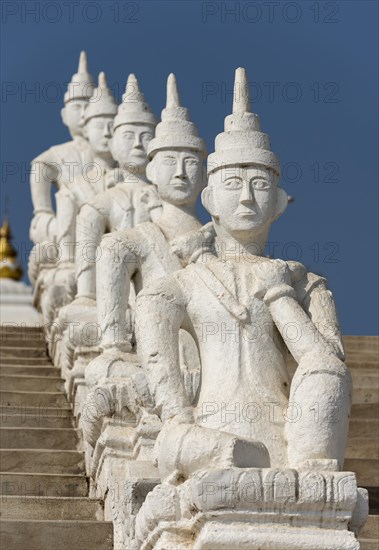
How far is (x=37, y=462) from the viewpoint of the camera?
40.3ft

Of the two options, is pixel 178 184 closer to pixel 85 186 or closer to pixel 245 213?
pixel 245 213

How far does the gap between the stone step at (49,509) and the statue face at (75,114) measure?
26.7ft

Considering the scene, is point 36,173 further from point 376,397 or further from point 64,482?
point 64,482

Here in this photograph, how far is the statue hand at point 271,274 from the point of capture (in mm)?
9125

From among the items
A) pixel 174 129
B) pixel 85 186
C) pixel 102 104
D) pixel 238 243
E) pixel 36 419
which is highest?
pixel 102 104

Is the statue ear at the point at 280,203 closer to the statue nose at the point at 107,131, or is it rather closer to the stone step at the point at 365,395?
the stone step at the point at 365,395

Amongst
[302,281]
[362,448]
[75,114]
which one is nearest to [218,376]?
[302,281]

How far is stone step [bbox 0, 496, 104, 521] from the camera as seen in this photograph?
1108 cm

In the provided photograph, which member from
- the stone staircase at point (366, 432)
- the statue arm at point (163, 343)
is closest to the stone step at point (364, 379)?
the stone staircase at point (366, 432)

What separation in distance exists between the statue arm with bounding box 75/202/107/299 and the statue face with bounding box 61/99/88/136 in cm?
485

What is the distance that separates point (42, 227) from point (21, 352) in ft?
7.06

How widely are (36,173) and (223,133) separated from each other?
378 inches

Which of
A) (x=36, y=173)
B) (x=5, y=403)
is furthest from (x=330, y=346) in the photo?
(x=36, y=173)

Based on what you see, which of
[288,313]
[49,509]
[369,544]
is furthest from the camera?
[49,509]
